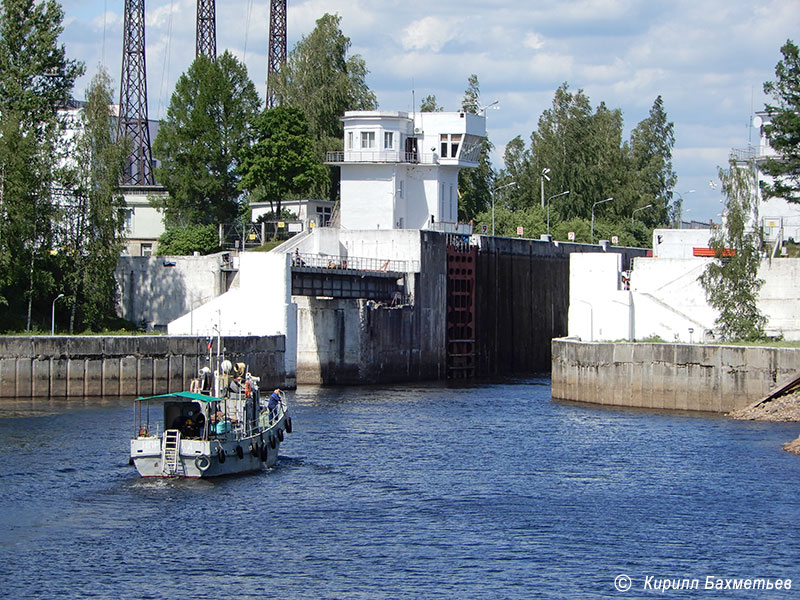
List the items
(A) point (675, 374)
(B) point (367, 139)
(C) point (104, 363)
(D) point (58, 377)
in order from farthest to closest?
1. (B) point (367, 139)
2. (C) point (104, 363)
3. (D) point (58, 377)
4. (A) point (675, 374)

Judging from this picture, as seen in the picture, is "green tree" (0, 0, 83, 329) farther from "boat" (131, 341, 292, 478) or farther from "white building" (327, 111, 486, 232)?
"boat" (131, 341, 292, 478)

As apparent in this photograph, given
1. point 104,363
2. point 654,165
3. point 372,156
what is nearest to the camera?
point 104,363

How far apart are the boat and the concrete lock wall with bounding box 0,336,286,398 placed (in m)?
19.1

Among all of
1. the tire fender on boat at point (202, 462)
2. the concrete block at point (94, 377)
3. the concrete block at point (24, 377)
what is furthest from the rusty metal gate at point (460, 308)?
the tire fender on boat at point (202, 462)

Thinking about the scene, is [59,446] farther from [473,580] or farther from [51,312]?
[51,312]

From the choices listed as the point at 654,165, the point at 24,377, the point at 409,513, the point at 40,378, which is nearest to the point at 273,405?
the point at 409,513

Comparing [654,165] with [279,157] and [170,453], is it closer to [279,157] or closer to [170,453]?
[279,157]

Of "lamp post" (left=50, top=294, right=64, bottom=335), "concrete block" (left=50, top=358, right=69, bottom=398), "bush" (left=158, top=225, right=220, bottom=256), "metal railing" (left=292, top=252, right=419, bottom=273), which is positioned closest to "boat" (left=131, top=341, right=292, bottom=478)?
"concrete block" (left=50, top=358, right=69, bottom=398)

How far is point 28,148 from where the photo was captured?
75625 millimetres

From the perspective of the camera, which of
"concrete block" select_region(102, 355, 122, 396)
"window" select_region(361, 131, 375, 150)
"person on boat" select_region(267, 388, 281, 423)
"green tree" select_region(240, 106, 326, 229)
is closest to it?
"person on boat" select_region(267, 388, 281, 423)

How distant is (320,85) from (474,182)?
25612mm

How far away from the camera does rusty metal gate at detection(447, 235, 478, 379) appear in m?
90.7

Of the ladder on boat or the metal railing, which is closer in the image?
the ladder on boat

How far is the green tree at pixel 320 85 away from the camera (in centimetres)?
10944
